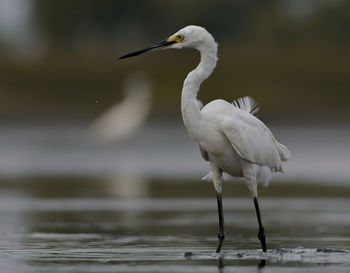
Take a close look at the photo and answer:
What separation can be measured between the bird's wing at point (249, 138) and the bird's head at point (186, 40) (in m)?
0.72

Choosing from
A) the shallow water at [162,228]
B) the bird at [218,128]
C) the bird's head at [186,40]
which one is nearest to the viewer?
the shallow water at [162,228]

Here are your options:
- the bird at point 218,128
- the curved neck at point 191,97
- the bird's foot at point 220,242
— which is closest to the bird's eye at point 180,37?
the bird at point 218,128

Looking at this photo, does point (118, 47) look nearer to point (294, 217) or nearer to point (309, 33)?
point (309, 33)

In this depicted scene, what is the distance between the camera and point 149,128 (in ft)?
138

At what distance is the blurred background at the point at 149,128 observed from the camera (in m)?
13.0

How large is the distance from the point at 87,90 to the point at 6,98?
17.9 ft

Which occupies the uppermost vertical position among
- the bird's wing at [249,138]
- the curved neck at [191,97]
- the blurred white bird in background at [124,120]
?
the blurred white bird in background at [124,120]

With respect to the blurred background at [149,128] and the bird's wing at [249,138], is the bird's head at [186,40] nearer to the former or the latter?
the bird's wing at [249,138]

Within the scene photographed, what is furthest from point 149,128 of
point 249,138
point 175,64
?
point 249,138

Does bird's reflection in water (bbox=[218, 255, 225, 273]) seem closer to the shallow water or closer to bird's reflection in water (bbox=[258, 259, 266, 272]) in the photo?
the shallow water

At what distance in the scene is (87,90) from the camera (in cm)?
5503

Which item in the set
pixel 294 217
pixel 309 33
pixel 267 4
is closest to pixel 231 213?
pixel 294 217

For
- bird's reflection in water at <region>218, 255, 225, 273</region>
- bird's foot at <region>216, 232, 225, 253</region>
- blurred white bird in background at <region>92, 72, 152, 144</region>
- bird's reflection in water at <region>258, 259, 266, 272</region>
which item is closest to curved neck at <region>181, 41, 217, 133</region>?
bird's foot at <region>216, 232, 225, 253</region>

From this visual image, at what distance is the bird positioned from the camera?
441 inches
